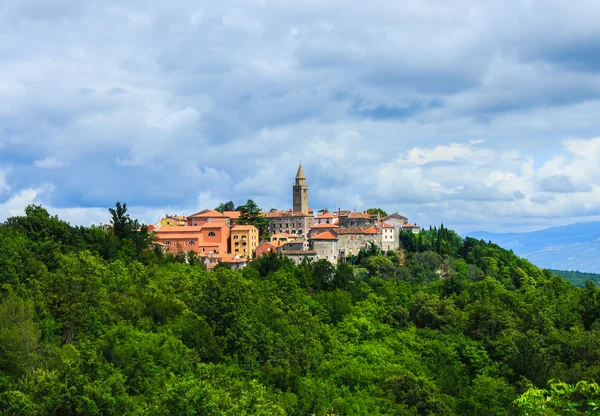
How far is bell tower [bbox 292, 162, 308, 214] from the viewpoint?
418 feet

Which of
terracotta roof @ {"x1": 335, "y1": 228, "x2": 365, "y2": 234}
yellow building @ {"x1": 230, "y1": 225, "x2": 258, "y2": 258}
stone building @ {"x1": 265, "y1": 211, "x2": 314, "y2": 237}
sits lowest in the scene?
yellow building @ {"x1": 230, "y1": 225, "x2": 258, "y2": 258}

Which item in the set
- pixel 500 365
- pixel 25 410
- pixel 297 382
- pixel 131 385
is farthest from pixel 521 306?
pixel 25 410

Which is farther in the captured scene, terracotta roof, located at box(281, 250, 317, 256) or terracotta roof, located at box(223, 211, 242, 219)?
terracotta roof, located at box(223, 211, 242, 219)

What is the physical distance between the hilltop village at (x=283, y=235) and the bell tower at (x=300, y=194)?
707 mm

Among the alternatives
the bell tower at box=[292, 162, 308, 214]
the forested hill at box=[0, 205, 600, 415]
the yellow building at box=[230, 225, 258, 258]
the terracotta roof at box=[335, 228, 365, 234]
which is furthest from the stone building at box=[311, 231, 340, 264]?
the forested hill at box=[0, 205, 600, 415]

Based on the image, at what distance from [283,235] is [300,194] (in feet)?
68.9

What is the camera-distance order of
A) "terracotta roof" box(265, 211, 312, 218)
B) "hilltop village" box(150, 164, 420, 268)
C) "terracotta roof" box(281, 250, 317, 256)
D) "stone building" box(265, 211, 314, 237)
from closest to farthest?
"hilltop village" box(150, 164, 420, 268) < "terracotta roof" box(281, 250, 317, 256) < "stone building" box(265, 211, 314, 237) < "terracotta roof" box(265, 211, 312, 218)

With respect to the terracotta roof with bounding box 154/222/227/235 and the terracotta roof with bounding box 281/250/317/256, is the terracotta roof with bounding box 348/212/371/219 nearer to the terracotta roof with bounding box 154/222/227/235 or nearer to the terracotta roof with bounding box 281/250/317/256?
the terracotta roof with bounding box 281/250/317/256

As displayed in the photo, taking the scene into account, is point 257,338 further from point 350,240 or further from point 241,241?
point 350,240

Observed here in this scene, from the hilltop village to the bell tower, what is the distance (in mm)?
707

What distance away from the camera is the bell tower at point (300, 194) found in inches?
5016

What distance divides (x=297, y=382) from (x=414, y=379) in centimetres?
676

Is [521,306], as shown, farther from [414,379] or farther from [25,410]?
[25,410]

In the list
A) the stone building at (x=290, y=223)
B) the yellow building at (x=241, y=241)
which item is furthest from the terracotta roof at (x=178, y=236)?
the stone building at (x=290, y=223)
